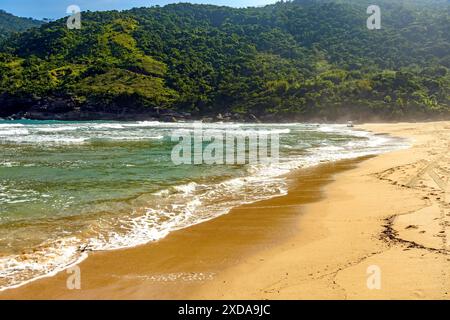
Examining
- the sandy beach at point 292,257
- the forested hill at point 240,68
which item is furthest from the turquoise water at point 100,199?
the forested hill at point 240,68

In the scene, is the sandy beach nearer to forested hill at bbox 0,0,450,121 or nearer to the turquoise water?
the turquoise water

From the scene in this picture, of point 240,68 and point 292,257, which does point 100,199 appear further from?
point 240,68

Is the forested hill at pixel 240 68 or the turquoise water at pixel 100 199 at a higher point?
the forested hill at pixel 240 68

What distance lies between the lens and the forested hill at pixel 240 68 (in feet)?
235

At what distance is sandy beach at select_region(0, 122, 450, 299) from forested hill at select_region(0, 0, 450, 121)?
59.1 meters

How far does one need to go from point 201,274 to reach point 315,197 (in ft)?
19.6

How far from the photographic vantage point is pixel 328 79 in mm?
82312

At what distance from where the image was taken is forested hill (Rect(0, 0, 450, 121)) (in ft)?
235

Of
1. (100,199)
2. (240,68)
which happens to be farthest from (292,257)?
(240,68)

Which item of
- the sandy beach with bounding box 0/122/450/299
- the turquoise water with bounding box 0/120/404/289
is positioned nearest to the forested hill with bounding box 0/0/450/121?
the turquoise water with bounding box 0/120/404/289

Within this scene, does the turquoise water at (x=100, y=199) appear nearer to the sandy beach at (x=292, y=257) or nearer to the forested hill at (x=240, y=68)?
the sandy beach at (x=292, y=257)

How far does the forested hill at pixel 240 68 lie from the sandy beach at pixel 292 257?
59137 mm

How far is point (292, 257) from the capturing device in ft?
20.2
